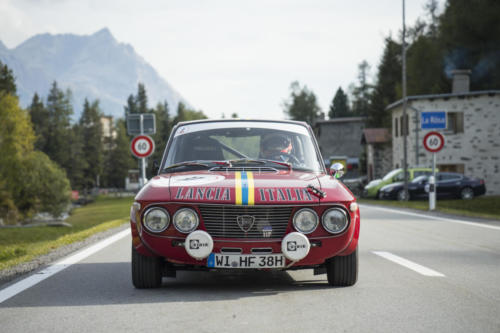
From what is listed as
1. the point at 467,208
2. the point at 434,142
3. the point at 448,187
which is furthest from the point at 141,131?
the point at 448,187

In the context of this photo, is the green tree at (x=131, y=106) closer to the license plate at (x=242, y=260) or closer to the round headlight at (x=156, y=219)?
the round headlight at (x=156, y=219)

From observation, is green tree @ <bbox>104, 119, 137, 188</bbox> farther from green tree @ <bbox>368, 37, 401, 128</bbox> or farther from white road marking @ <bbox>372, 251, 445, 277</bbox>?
→ white road marking @ <bbox>372, 251, 445, 277</bbox>

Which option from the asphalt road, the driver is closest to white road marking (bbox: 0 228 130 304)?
the asphalt road

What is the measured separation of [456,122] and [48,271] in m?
37.7

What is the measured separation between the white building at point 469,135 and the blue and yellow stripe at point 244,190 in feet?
118

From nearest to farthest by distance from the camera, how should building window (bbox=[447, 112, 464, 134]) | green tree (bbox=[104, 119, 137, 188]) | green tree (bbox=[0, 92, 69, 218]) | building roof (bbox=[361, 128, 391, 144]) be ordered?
building window (bbox=[447, 112, 464, 134])
building roof (bbox=[361, 128, 391, 144])
green tree (bbox=[0, 92, 69, 218])
green tree (bbox=[104, 119, 137, 188])

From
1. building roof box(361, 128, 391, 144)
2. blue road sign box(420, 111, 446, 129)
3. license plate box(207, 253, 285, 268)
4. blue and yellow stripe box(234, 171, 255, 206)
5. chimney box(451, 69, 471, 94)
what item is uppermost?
chimney box(451, 69, 471, 94)

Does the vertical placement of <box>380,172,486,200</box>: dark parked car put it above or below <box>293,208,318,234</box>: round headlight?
below

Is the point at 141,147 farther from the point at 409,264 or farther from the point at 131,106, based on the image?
the point at 131,106

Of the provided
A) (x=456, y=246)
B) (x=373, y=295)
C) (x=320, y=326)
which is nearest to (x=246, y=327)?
(x=320, y=326)

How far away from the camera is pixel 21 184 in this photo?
6162 cm

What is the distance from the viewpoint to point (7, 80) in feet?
249

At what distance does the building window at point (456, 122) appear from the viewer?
41.3m

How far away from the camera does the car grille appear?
17.5 ft
